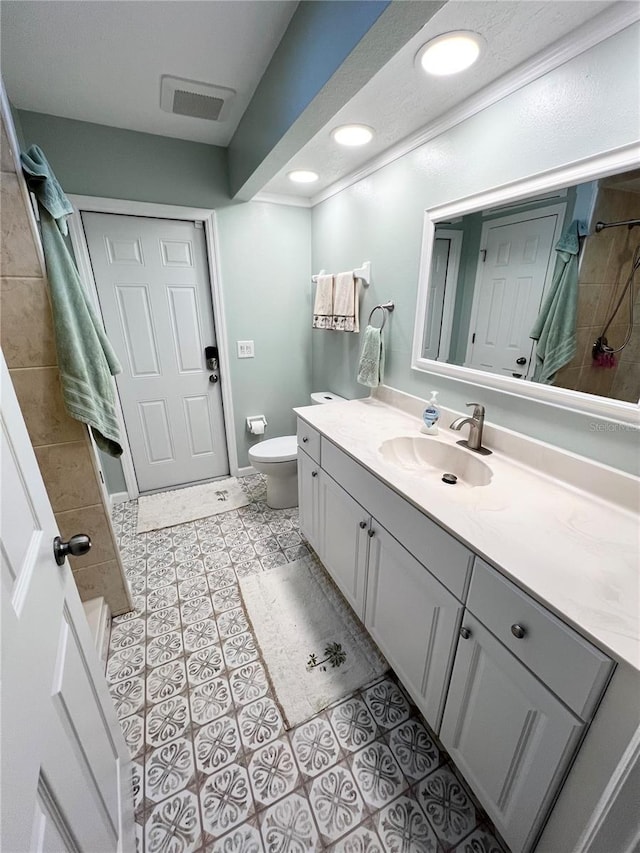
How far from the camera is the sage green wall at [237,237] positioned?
1916mm

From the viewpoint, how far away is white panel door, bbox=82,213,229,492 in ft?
7.24

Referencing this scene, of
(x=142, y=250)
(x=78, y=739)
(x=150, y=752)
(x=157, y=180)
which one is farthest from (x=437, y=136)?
(x=150, y=752)

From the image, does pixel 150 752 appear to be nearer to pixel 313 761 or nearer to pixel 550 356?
pixel 313 761

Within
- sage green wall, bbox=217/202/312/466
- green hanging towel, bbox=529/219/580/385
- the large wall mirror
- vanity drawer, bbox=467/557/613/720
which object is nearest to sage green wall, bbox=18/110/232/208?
sage green wall, bbox=217/202/312/466

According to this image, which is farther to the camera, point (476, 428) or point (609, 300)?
point (476, 428)

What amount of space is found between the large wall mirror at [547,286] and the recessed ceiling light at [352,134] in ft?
1.51

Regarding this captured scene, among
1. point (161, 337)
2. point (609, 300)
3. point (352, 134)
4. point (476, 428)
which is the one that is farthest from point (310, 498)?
point (352, 134)

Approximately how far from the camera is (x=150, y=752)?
1.17 m

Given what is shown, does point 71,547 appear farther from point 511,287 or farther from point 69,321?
point 511,287

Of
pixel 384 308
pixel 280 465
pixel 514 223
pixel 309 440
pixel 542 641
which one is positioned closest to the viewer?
pixel 542 641

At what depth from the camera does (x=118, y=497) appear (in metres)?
2.57

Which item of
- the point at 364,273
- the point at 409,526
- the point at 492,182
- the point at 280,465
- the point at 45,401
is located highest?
the point at 492,182

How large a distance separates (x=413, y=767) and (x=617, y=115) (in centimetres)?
204

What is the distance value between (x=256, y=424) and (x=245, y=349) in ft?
1.96
